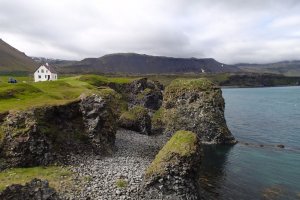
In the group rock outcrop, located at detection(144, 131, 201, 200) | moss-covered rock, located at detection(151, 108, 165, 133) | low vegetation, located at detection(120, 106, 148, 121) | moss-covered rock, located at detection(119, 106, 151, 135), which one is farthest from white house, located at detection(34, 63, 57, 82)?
rock outcrop, located at detection(144, 131, 201, 200)

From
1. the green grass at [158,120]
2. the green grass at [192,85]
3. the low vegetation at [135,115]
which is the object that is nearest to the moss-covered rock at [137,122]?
the low vegetation at [135,115]

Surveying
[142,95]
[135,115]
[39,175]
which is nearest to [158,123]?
[135,115]

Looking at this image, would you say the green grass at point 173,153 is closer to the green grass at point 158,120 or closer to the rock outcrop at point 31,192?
the rock outcrop at point 31,192

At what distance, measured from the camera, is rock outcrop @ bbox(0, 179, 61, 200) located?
95.6ft

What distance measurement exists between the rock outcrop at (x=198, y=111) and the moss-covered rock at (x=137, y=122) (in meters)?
5.71

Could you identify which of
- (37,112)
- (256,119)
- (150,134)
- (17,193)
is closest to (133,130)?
(150,134)

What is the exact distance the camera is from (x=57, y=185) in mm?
34062

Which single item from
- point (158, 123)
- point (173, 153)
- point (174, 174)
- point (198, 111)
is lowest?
point (158, 123)

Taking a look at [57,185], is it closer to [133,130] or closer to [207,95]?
[133,130]

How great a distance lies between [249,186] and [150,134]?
34.0 metres

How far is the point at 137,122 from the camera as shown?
7438 centimetres

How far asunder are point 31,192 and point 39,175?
20.6 ft

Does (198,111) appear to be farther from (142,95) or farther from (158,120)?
(142,95)

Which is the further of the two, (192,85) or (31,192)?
(192,85)
